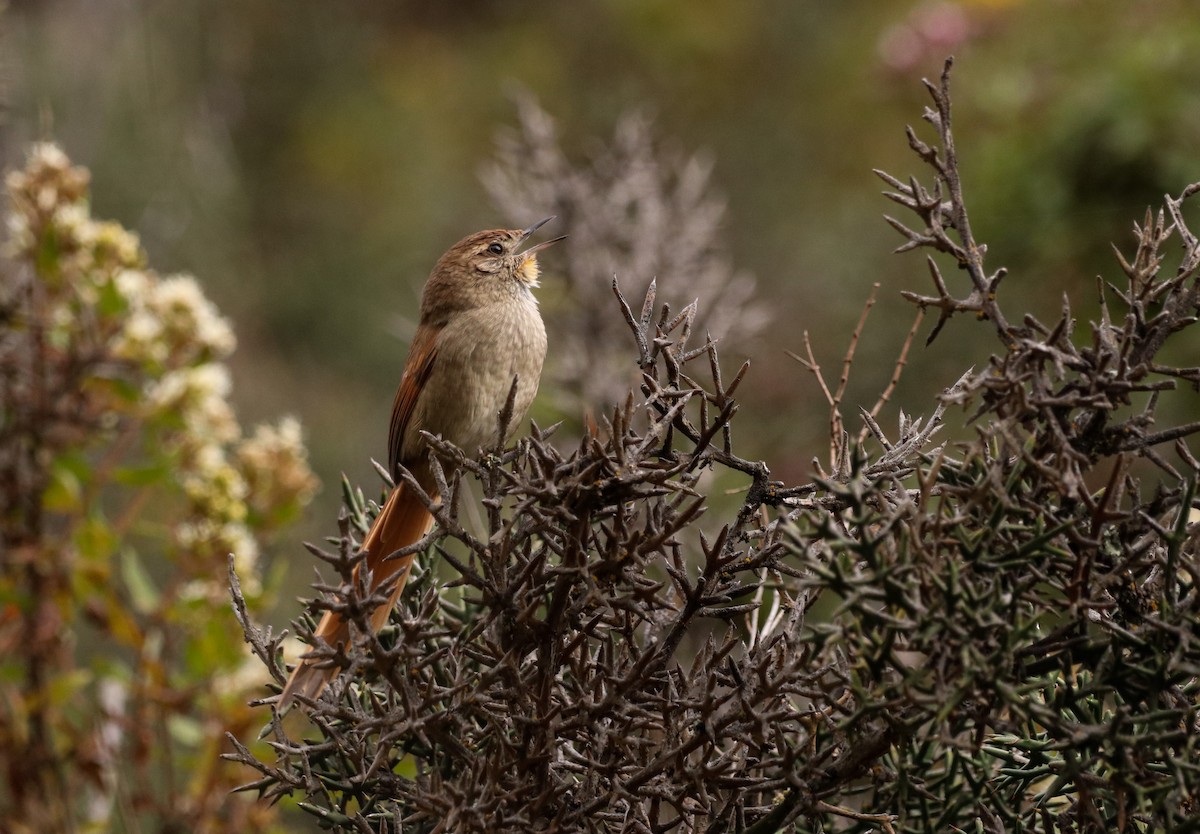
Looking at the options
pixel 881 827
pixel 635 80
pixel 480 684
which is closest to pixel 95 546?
pixel 480 684

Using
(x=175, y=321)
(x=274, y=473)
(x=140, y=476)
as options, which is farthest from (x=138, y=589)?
(x=175, y=321)

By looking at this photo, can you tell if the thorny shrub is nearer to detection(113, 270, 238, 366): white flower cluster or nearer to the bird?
detection(113, 270, 238, 366): white flower cluster

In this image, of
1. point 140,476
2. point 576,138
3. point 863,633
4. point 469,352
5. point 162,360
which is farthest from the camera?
point 576,138

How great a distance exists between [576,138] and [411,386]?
8.50 meters

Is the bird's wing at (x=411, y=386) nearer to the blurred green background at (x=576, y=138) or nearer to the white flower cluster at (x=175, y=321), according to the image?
the white flower cluster at (x=175, y=321)

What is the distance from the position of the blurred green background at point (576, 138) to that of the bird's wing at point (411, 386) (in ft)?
2.63

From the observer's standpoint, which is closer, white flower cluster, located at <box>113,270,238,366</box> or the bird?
white flower cluster, located at <box>113,270,238,366</box>

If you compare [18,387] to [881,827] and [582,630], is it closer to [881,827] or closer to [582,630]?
[582,630]

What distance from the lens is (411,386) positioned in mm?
3750

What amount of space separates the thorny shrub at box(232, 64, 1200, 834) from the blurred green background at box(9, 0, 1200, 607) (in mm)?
1958

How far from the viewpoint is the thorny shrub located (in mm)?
1549

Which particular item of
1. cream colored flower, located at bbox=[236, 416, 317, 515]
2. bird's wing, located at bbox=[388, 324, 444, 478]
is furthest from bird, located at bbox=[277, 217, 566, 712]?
cream colored flower, located at bbox=[236, 416, 317, 515]

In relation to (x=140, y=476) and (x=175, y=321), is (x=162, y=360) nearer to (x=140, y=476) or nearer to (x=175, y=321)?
(x=175, y=321)

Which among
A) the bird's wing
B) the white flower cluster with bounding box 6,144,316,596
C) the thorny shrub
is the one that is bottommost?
the thorny shrub
